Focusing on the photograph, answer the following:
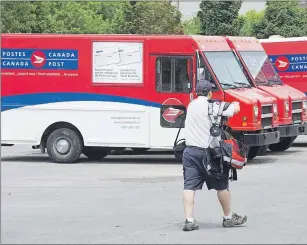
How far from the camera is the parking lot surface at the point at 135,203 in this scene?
1072 centimetres

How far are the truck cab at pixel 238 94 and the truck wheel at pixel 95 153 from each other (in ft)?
10.7

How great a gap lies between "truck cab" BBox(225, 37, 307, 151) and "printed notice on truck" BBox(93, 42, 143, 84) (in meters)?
2.22

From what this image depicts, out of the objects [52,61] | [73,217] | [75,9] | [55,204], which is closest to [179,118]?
[52,61]

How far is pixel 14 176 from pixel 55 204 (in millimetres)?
4241

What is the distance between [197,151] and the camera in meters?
11.0

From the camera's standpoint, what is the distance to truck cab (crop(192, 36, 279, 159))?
62.0ft

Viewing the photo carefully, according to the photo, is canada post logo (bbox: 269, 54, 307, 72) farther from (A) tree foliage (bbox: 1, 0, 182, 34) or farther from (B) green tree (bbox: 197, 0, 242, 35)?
(B) green tree (bbox: 197, 0, 242, 35)

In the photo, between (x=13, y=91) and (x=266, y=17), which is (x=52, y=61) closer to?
(x=13, y=91)

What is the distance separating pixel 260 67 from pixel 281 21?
1050 inches

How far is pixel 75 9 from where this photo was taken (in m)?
58.2

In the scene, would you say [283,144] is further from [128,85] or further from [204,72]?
[128,85]

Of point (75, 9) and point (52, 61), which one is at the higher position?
point (75, 9)

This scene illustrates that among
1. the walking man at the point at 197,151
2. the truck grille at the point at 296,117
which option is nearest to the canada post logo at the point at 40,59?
Answer: the truck grille at the point at 296,117

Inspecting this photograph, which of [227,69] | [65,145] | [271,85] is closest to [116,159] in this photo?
[65,145]
